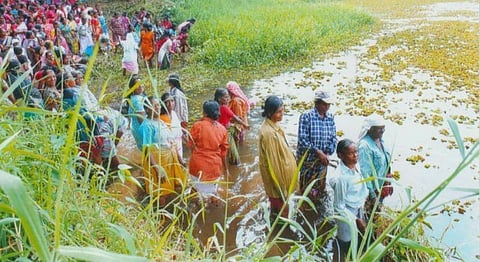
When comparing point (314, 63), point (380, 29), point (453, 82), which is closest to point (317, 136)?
point (453, 82)

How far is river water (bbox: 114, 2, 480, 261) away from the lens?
189 inches

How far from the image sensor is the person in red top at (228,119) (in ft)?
19.5

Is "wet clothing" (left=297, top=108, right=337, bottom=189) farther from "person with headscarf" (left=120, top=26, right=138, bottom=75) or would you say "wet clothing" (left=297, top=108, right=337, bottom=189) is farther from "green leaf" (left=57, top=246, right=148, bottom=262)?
"person with headscarf" (left=120, top=26, right=138, bottom=75)

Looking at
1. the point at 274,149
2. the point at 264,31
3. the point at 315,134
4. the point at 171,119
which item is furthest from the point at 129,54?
the point at 274,149

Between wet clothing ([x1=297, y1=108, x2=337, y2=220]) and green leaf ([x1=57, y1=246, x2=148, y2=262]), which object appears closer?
green leaf ([x1=57, y1=246, x2=148, y2=262])

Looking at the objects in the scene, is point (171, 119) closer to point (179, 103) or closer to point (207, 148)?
point (207, 148)

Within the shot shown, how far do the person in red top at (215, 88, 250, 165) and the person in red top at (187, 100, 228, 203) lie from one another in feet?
3.45

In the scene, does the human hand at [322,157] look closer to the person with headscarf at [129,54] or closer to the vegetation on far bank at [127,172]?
the vegetation on far bank at [127,172]

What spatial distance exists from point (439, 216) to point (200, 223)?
8.55 ft

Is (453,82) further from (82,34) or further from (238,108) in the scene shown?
(82,34)

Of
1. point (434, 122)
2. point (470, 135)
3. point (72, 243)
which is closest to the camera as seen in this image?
point (72, 243)

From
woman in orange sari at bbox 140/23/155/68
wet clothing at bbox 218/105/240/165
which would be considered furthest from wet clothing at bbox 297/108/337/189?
woman in orange sari at bbox 140/23/155/68

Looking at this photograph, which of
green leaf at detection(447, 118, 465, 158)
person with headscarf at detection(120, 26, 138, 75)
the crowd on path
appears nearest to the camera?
green leaf at detection(447, 118, 465, 158)

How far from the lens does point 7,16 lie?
467 inches
